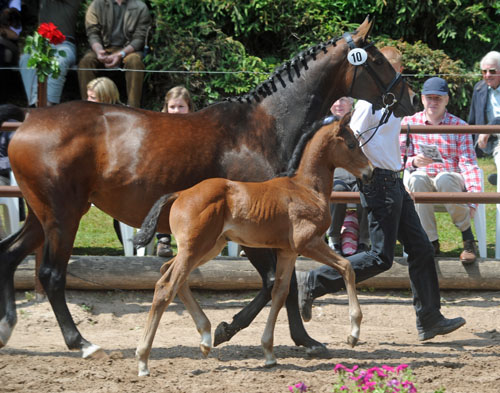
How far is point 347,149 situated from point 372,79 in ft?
2.61

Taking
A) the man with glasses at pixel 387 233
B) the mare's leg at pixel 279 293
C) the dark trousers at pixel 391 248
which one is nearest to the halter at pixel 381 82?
the man with glasses at pixel 387 233

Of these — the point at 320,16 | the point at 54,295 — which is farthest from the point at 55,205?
the point at 320,16

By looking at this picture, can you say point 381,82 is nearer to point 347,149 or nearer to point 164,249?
point 347,149

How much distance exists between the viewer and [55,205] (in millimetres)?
5527

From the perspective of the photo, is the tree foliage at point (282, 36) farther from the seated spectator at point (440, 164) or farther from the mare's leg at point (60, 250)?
the mare's leg at point (60, 250)

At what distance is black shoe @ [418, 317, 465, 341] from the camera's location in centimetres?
625

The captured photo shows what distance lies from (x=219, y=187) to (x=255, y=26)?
258 inches

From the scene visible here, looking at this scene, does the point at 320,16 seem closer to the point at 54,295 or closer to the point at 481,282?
the point at 481,282

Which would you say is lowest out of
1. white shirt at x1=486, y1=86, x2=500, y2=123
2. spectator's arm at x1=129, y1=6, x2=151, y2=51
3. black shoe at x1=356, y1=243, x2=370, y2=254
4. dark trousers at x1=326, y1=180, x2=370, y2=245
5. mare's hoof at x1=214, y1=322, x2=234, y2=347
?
mare's hoof at x1=214, y1=322, x2=234, y2=347

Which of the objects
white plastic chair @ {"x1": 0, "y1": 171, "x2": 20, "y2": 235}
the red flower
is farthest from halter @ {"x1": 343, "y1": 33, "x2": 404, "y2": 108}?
white plastic chair @ {"x1": 0, "y1": 171, "x2": 20, "y2": 235}

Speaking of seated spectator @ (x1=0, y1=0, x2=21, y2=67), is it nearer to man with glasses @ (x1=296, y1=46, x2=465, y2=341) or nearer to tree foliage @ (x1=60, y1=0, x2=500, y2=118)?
tree foliage @ (x1=60, y1=0, x2=500, y2=118)

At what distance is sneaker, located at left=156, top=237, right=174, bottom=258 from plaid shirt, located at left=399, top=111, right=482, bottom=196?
251cm

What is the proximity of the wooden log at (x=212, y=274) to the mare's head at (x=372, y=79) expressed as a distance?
7.01ft

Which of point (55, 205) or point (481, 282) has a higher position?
point (55, 205)
